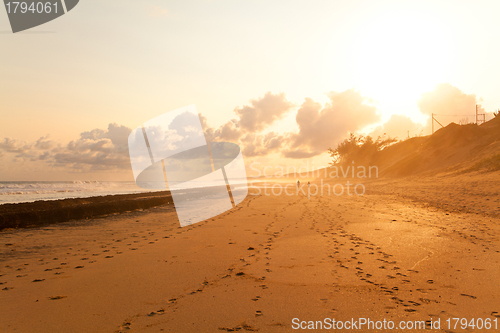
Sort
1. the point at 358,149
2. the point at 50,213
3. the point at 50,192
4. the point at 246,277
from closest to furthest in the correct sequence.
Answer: the point at 246,277 → the point at 50,213 → the point at 50,192 → the point at 358,149

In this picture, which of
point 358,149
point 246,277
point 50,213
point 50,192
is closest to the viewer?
point 246,277

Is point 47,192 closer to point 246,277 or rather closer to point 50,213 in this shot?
point 50,213

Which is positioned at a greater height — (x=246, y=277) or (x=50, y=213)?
(x=50, y=213)

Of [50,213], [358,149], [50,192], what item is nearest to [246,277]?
[50,213]

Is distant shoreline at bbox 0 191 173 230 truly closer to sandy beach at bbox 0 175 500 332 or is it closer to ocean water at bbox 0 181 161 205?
sandy beach at bbox 0 175 500 332

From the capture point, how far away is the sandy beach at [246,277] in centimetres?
329

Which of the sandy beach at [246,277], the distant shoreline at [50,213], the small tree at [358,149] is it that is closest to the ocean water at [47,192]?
the distant shoreline at [50,213]

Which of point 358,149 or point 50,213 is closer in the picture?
point 50,213

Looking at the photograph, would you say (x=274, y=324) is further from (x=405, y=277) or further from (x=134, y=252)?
(x=134, y=252)

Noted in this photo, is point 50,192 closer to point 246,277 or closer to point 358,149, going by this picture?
point 246,277

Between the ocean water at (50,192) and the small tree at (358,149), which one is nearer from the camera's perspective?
the ocean water at (50,192)

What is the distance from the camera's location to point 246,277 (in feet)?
15.0

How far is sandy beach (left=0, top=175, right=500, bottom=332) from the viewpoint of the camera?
3287 mm

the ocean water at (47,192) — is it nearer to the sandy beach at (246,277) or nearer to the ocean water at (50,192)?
the ocean water at (50,192)
